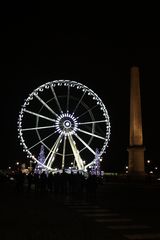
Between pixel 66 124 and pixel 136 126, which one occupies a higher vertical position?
pixel 136 126

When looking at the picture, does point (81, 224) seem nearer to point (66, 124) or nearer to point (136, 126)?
point (66, 124)

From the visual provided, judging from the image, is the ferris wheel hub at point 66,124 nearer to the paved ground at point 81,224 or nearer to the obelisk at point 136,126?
the obelisk at point 136,126

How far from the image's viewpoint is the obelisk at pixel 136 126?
51.1 m

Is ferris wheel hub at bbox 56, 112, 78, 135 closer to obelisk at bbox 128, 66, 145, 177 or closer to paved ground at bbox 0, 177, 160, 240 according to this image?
obelisk at bbox 128, 66, 145, 177

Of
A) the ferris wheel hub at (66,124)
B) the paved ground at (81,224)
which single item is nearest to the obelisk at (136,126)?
the ferris wheel hub at (66,124)

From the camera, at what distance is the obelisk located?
5106 centimetres

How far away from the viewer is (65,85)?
5034cm

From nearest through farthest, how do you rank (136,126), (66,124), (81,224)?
(81,224), (66,124), (136,126)

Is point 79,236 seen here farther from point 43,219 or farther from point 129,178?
point 129,178

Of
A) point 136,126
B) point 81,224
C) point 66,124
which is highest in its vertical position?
point 136,126

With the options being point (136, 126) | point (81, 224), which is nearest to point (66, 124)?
point (136, 126)

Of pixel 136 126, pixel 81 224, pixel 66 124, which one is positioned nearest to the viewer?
pixel 81 224

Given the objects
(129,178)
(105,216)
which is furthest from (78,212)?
(129,178)

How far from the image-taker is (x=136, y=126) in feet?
167
